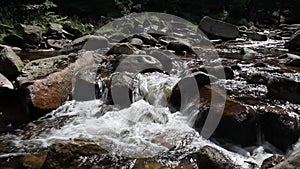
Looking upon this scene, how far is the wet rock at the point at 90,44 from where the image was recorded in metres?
10.7

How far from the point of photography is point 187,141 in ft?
16.4

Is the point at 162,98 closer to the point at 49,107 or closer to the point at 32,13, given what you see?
the point at 49,107

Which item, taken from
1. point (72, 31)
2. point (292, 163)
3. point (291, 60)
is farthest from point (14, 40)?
point (292, 163)

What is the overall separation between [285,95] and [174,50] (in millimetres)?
5380

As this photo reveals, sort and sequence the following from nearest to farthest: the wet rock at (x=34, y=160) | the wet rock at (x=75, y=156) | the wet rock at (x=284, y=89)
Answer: the wet rock at (x=75, y=156) < the wet rock at (x=34, y=160) < the wet rock at (x=284, y=89)

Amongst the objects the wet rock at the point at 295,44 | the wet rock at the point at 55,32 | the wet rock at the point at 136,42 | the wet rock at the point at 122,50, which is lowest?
the wet rock at the point at 295,44

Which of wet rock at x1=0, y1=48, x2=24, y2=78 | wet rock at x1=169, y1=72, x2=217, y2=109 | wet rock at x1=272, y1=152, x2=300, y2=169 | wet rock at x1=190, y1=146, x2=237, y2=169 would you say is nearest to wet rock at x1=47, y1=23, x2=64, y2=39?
wet rock at x1=0, y1=48, x2=24, y2=78

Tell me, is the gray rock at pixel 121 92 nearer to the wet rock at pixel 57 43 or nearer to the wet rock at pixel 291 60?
the wet rock at pixel 291 60

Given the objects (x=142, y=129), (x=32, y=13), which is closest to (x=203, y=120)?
(x=142, y=129)

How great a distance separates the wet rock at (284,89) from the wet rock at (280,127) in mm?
698

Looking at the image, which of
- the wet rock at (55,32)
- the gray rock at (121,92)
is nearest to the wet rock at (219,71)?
the gray rock at (121,92)

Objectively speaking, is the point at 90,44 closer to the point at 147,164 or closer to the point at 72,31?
the point at 72,31

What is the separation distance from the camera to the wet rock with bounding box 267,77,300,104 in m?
5.90

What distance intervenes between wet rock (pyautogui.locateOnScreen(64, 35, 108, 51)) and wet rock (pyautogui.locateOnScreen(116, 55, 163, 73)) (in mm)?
2932
